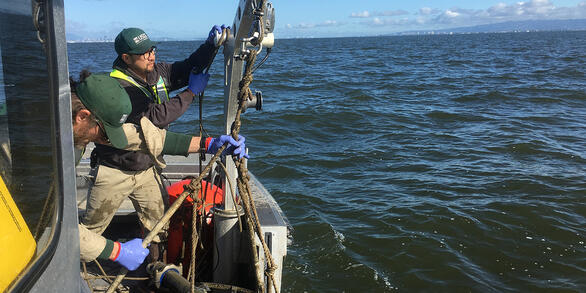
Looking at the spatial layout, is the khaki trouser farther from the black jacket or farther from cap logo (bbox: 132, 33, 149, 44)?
cap logo (bbox: 132, 33, 149, 44)

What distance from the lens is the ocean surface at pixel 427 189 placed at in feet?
16.9

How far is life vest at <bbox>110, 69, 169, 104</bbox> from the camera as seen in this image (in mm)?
3057

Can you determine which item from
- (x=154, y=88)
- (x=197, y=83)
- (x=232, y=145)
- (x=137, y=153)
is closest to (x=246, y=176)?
(x=232, y=145)

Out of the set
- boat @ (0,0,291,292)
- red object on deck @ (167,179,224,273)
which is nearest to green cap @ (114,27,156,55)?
red object on deck @ (167,179,224,273)

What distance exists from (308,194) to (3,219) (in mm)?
6144

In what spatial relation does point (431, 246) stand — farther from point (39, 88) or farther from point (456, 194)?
point (39, 88)

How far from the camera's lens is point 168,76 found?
3643mm

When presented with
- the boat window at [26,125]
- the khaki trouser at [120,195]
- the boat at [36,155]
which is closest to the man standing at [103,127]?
the khaki trouser at [120,195]

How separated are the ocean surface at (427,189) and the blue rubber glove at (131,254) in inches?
39.7

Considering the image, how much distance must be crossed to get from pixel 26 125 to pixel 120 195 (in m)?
1.83

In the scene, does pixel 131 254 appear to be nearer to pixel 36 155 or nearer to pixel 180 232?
pixel 180 232

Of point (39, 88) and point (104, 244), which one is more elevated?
point (39, 88)

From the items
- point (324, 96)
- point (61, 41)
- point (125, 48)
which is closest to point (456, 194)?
point (125, 48)

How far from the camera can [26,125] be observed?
1315 mm
